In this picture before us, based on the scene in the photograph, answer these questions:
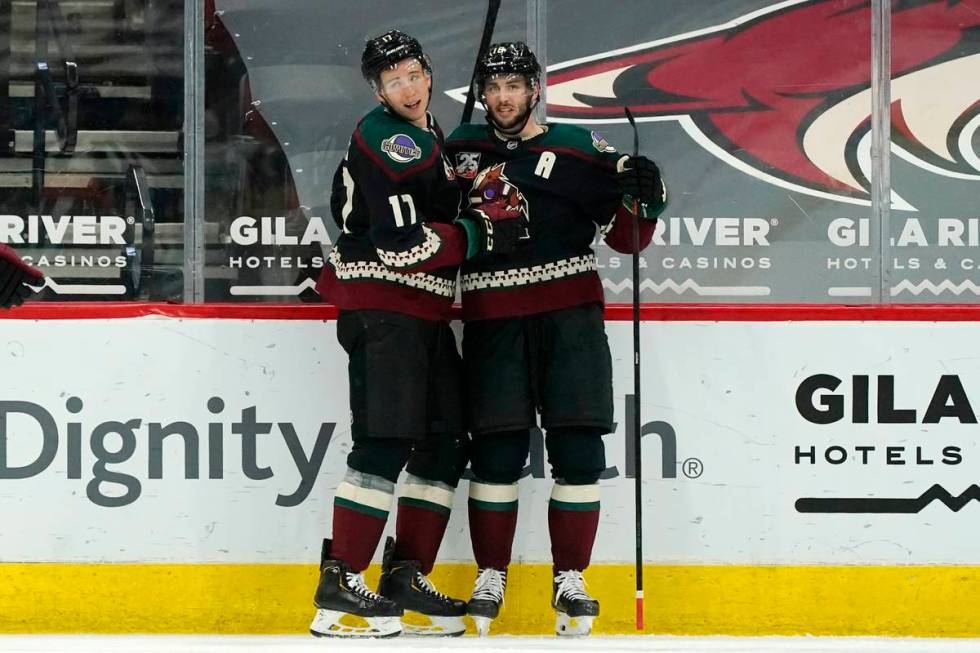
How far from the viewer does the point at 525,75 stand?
311 cm

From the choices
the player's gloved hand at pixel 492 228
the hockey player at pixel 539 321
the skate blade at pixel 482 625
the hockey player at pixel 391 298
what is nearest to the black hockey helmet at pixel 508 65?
the hockey player at pixel 539 321

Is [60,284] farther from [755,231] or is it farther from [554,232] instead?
[755,231]

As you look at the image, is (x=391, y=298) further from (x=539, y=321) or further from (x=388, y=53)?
(x=388, y=53)

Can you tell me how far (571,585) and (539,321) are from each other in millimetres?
588

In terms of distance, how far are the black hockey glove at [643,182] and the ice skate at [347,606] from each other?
1015 millimetres

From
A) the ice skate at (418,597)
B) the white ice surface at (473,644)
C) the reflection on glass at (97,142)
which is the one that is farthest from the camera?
the reflection on glass at (97,142)

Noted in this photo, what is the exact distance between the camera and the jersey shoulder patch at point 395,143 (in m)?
2.96

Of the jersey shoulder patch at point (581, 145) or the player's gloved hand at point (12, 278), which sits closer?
the player's gloved hand at point (12, 278)

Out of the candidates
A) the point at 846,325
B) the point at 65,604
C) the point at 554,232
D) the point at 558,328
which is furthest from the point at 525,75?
the point at 65,604

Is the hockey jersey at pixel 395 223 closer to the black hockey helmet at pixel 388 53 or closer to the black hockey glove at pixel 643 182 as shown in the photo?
the black hockey helmet at pixel 388 53

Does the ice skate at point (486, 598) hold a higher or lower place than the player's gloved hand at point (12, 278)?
lower

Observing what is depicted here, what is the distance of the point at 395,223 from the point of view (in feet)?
9.70

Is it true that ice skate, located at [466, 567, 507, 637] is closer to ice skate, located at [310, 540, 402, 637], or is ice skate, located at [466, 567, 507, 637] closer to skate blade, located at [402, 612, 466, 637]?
skate blade, located at [402, 612, 466, 637]

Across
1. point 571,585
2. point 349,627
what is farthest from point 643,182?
point 349,627
